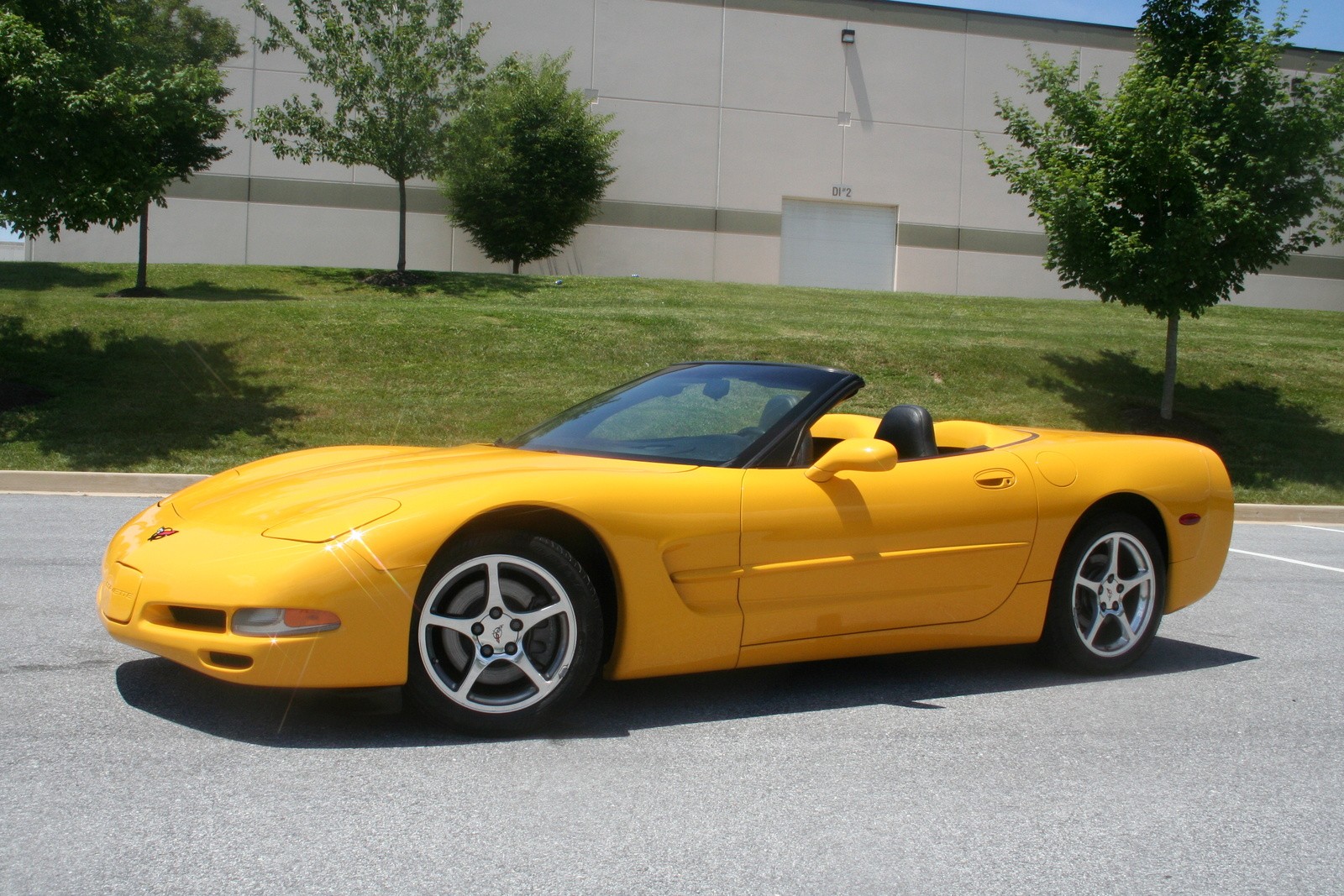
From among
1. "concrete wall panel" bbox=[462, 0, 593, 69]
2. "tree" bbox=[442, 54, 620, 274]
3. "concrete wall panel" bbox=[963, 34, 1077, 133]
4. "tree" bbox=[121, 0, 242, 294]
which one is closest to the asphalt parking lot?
"tree" bbox=[121, 0, 242, 294]

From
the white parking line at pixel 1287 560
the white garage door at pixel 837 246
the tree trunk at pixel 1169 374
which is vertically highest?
the white garage door at pixel 837 246

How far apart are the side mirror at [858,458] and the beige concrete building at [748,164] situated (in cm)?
2780

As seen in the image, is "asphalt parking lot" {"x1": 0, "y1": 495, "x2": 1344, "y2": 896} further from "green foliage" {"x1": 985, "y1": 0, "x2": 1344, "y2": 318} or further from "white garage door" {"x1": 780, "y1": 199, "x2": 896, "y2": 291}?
"white garage door" {"x1": 780, "y1": 199, "x2": 896, "y2": 291}

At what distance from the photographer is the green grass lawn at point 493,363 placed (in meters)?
13.8

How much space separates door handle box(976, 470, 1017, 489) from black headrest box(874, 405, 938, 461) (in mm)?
199

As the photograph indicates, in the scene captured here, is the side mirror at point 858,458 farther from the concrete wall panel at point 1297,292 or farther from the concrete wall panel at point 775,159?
the concrete wall panel at point 1297,292

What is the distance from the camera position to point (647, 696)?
423cm

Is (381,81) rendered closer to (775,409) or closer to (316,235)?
(316,235)

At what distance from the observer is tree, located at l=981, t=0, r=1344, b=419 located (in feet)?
48.4

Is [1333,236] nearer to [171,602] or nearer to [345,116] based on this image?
[345,116]

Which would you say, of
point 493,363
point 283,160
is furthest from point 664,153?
point 493,363

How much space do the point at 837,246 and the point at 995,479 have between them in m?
29.7

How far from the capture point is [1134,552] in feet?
16.1

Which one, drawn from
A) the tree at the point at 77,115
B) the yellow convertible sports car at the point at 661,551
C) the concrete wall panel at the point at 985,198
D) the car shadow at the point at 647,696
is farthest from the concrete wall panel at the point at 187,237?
the car shadow at the point at 647,696
